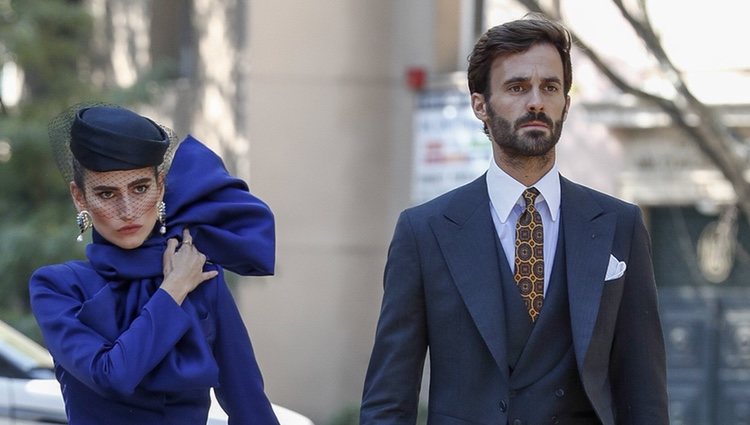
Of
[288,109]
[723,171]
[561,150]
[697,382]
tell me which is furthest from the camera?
[288,109]

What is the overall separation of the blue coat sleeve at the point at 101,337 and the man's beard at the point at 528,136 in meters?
1.02

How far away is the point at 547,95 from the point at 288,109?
439 inches

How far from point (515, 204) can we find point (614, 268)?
34cm

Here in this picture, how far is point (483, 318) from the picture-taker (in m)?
4.38

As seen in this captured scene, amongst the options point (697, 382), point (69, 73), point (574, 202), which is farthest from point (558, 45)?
point (69, 73)

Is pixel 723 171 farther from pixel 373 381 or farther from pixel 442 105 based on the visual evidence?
pixel 442 105

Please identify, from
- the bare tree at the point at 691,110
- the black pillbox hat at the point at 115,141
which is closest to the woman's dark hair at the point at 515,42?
the black pillbox hat at the point at 115,141

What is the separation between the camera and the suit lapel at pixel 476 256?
4379mm

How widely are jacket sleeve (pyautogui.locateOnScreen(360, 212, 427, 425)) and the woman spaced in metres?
0.33

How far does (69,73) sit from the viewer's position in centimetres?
1628

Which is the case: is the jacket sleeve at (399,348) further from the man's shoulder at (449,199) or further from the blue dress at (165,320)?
the blue dress at (165,320)

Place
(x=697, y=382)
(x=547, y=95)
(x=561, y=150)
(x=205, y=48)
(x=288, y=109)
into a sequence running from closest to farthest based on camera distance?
(x=547, y=95), (x=697, y=382), (x=561, y=150), (x=288, y=109), (x=205, y=48)

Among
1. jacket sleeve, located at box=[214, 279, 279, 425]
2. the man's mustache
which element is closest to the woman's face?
jacket sleeve, located at box=[214, 279, 279, 425]

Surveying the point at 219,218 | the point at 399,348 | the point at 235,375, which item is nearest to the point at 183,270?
the point at 219,218
